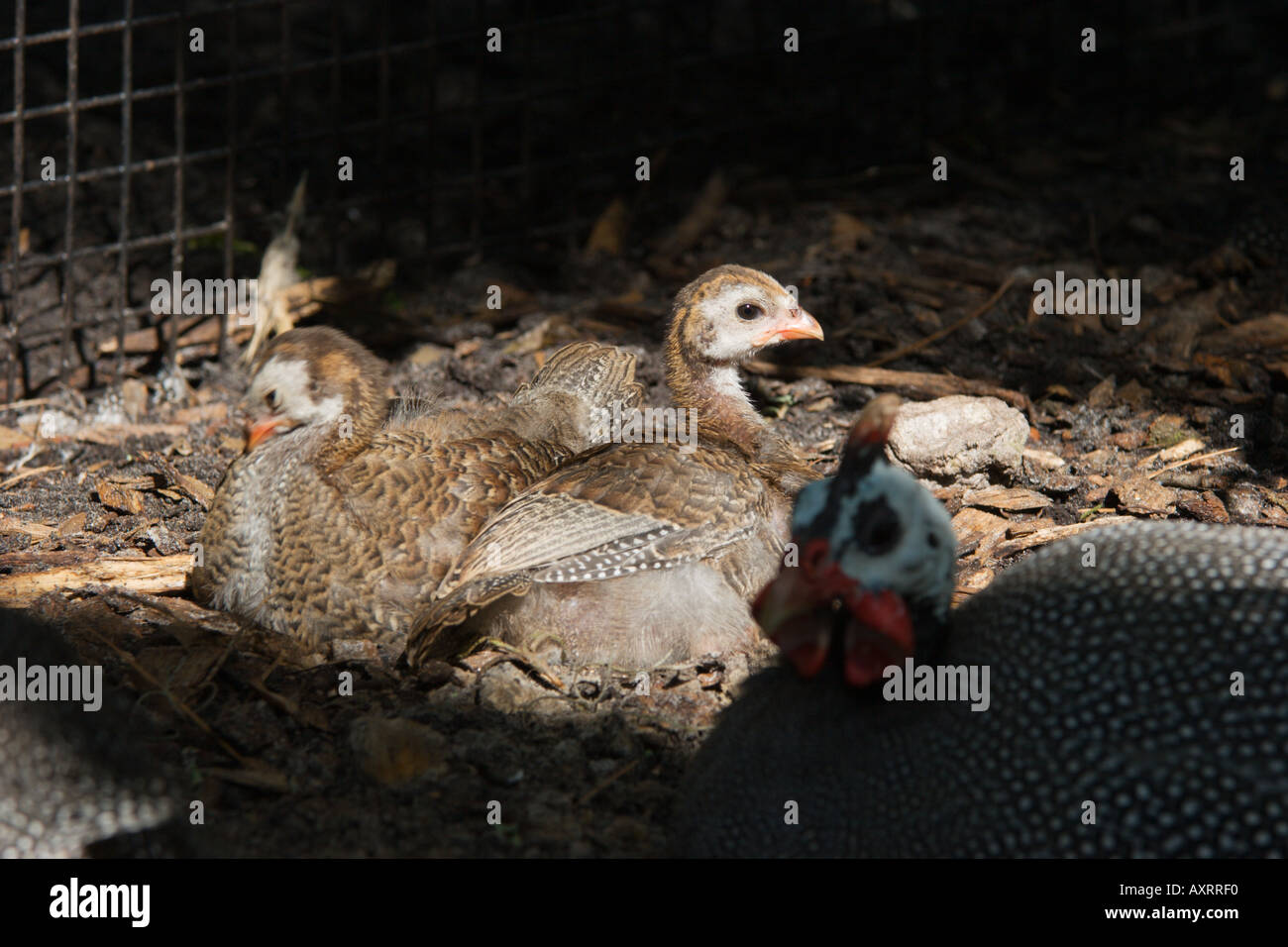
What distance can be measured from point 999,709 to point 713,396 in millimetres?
2315

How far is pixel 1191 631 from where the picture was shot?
127 inches

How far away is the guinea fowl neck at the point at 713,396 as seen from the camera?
525 cm

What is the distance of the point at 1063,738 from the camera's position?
3170 millimetres

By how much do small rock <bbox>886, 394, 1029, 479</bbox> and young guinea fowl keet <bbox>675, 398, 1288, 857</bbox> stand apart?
201cm

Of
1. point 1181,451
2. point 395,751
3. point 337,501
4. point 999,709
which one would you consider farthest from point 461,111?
point 999,709

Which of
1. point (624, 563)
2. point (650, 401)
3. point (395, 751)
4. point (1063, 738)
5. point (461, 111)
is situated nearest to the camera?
point (1063, 738)

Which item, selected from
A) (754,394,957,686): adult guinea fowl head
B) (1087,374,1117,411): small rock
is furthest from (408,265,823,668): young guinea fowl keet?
(1087,374,1117,411): small rock

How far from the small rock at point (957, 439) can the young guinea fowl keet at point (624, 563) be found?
0.86m

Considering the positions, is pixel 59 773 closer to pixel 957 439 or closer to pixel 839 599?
pixel 839 599

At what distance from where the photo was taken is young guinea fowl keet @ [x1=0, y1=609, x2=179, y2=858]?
3266 millimetres

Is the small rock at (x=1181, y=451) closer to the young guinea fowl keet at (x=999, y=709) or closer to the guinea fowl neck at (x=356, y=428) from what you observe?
the young guinea fowl keet at (x=999, y=709)

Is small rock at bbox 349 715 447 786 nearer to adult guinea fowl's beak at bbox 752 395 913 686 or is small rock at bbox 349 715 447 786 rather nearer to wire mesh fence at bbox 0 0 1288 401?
adult guinea fowl's beak at bbox 752 395 913 686
